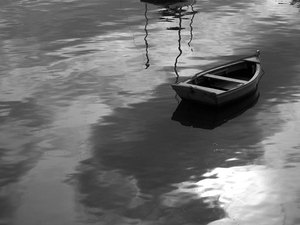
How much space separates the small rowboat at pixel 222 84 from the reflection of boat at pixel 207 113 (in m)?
0.60

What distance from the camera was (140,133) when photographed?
26328 millimetres

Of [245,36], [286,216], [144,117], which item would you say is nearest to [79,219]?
[286,216]

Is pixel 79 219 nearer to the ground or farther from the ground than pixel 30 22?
nearer to the ground

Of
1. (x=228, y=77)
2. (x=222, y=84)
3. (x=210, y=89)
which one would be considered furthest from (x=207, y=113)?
(x=228, y=77)

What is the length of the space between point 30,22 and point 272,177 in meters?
40.1

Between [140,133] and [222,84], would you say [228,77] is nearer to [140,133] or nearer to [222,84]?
[222,84]

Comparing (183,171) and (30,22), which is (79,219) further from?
(30,22)

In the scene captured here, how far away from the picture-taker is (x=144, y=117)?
28484 mm

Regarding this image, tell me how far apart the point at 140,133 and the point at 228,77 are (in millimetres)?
8700

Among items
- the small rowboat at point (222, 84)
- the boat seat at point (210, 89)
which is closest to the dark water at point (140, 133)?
the small rowboat at point (222, 84)

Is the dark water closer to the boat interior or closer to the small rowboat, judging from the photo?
the small rowboat

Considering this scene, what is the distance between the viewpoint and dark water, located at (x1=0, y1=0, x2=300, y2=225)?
766 inches

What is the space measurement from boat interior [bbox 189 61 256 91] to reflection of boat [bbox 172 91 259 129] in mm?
1286

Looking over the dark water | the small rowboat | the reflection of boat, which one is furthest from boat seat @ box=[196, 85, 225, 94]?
the dark water
